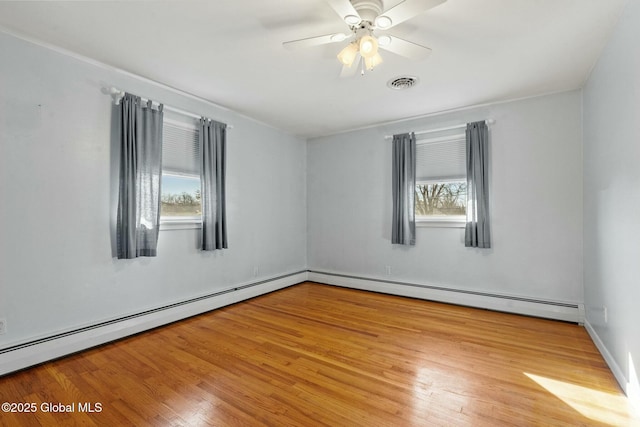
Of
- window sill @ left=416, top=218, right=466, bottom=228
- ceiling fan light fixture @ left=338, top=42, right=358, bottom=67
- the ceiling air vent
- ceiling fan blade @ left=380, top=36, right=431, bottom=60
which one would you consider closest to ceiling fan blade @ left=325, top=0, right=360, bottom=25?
ceiling fan light fixture @ left=338, top=42, right=358, bottom=67

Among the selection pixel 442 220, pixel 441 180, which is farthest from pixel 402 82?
pixel 442 220

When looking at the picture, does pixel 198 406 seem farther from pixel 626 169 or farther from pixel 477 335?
pixel 626 169

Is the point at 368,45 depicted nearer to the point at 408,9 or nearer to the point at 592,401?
the point at 408,9

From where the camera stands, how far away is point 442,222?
4.20 m

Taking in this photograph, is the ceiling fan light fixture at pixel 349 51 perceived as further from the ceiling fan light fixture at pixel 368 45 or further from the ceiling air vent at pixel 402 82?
the ceiling air vent at pixel 402 82

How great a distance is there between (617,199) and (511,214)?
1.52m

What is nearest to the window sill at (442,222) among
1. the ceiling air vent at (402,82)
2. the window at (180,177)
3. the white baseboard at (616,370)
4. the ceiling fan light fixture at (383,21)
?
the white baseboard at (616,370)

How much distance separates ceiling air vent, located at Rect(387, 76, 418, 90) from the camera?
3.15 meters

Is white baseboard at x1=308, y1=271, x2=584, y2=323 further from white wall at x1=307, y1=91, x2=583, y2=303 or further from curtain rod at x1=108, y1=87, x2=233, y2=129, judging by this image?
curtain rod at x1=108, y1=87, x2=233, y2=129

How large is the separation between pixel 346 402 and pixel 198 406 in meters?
0.93

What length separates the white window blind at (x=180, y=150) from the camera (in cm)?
344

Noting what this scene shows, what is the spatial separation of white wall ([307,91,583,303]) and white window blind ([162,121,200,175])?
247 centimetres

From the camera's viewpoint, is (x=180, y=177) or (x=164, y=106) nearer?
(x=164, y=106)

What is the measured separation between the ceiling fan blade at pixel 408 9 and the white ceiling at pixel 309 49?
0.27 metres
